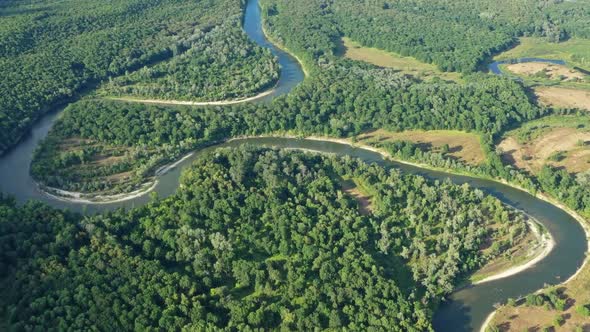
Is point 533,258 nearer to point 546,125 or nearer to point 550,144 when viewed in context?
point 550,144

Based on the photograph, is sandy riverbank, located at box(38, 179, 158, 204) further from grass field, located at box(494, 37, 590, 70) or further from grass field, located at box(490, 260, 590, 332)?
grass field, located at box(494, 37, 590, 70)

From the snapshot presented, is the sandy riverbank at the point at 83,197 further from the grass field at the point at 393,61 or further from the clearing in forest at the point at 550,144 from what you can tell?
the grass field at the point at 393,61

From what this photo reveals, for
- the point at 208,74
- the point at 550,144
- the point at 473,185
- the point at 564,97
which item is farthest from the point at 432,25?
the point at 473,185

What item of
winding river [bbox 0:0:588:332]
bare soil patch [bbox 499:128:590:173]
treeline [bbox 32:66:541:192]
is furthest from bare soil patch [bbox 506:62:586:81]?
winding river [bbox 0:0:588:332]

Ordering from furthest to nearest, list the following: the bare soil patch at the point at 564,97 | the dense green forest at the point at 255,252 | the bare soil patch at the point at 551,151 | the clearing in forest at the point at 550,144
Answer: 1. the bare soil patch at the point at 564,97
2. the clearing in forest at the point at 550,144
3. the bare soil patch at the point at 551,151
4. the dense green forest at the point at 255,252

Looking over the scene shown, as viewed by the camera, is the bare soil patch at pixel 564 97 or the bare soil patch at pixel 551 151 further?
the bare soil patch at pixel 564 97

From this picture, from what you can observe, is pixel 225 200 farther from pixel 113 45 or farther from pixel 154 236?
pixel 113 45

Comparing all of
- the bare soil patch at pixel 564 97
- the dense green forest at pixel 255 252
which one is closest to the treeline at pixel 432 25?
the bare soil patch at pixel 564 97
